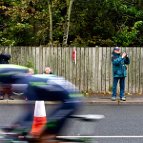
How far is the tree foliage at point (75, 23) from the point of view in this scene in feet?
72.0

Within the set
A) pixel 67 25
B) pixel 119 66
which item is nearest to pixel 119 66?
pixel 119 66

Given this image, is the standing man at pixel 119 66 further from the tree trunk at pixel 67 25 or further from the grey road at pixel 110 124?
the tree trunk at pixel 67 25

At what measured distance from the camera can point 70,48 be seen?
20.3m

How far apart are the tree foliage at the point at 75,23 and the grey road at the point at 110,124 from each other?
5.74 metres

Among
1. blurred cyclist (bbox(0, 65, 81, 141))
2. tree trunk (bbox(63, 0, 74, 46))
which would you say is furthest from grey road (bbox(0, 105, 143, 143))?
tree trunk (bbox(63, 0, 74, 46))

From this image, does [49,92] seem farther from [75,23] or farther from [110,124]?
[75,23]

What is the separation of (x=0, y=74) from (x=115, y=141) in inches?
210

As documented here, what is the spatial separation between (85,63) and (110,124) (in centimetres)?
860

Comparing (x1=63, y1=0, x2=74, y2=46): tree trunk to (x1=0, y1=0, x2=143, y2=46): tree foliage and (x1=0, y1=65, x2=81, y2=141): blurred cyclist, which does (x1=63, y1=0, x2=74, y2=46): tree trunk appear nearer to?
(x1=0, y1=0, x2=143, y2=46): tree foliage

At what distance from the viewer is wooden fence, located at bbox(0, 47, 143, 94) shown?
2039cm

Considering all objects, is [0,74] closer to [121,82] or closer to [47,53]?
[121,82]

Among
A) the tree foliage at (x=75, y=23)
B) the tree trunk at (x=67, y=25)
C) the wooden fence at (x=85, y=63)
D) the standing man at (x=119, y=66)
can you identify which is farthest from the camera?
the tree foliage at (x=75, y=23)

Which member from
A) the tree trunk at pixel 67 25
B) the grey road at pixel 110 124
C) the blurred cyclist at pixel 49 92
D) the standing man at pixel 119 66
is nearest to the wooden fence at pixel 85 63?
the tree trunk at pixel 67 25

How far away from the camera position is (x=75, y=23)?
2247 centimetres
